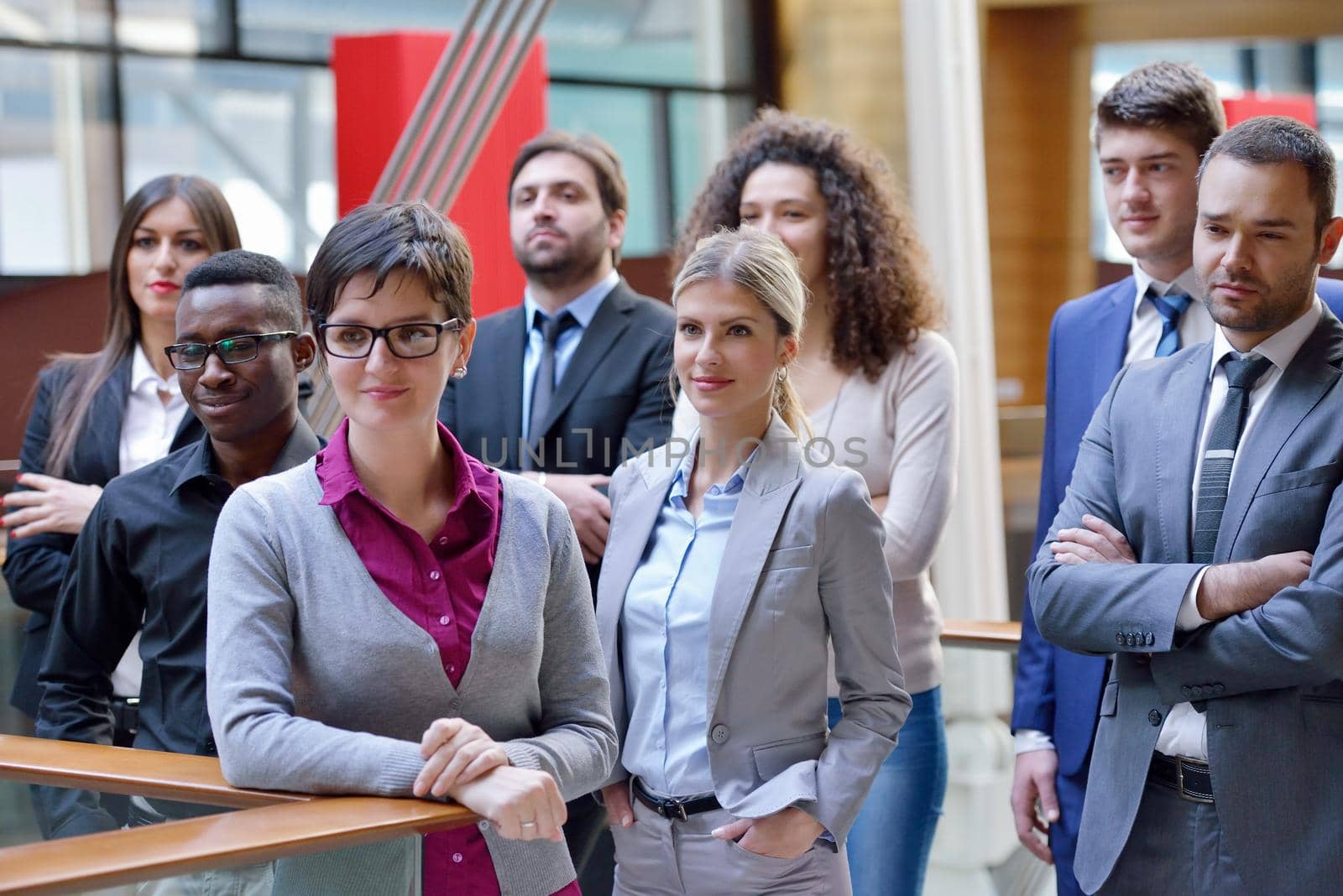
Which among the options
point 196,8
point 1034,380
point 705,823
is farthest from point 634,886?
point 1034,380

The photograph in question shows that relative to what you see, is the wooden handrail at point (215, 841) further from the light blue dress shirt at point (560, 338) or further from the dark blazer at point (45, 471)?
the light blue dress shirt at point (560, 338)

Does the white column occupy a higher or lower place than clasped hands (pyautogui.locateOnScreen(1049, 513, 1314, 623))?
higher

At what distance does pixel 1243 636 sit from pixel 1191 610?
2.9 inches

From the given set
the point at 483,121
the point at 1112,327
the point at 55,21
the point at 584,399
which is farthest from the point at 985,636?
the point at 55,21

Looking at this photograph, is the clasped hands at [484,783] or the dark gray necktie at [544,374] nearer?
the clasped hands at [484,783]

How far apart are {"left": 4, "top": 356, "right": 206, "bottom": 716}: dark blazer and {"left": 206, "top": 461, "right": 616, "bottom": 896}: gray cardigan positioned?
0.84m

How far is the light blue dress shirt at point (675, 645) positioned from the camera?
203 centimetres

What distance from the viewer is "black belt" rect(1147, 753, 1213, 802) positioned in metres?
1.93

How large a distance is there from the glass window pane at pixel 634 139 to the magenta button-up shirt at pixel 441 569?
25.3 feet

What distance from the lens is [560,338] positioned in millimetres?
2916

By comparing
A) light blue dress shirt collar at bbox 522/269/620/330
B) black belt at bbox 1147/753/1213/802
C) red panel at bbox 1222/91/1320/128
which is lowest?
black belt at bbox 1147/753/1213/802

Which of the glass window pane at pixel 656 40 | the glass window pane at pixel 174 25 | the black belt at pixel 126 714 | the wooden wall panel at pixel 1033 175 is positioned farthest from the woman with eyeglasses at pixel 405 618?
the wooden wall panel at pixel 1033 175

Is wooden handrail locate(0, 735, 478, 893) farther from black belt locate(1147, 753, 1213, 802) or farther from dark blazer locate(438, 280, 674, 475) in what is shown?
dark blazer locate(438, 280, 674, 475)

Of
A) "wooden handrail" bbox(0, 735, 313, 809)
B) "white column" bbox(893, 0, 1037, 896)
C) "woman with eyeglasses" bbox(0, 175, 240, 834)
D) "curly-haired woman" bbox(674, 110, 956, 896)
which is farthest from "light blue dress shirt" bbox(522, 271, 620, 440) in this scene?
"white column" bbox(893, 0, 1037, 896)
